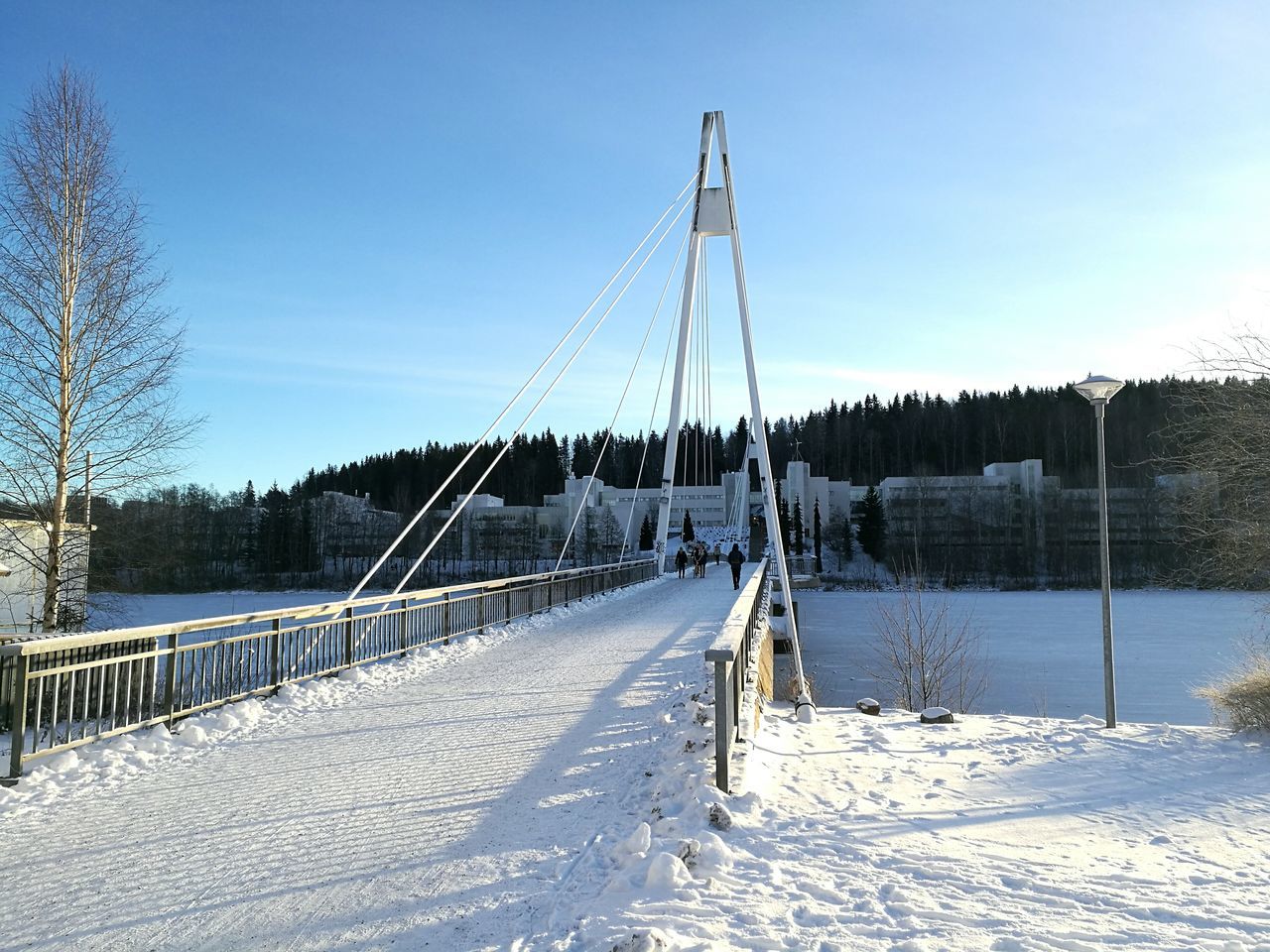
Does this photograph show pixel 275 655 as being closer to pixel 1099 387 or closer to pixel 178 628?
pixel 178 628

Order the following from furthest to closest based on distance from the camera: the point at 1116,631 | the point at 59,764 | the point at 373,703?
the point at 1116,631, the point at 373,703, the point at 59,764

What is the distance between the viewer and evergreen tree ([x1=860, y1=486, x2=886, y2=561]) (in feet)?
246

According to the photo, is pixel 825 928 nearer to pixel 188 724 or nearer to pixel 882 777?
pixel 882 777

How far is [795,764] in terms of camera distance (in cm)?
652

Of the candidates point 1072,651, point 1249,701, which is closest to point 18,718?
point 1249,701

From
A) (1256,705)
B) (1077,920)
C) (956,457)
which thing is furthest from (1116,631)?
(956,457)

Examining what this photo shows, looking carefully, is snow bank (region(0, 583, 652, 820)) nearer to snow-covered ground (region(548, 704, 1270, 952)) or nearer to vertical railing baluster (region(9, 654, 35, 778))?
vertical railing baluster (region(9, 654, 35, 778))

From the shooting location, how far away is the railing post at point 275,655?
26.4 feet

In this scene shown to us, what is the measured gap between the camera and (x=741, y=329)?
16.7 meters

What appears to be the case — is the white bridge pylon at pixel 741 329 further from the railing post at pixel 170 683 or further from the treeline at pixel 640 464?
the treeline at pixel 640 464

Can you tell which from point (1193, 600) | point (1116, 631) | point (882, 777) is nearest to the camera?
point (882, 777)

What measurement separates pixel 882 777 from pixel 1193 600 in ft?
176

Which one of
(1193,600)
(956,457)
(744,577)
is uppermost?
(956,457)

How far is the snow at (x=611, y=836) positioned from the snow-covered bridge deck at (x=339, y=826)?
19 millimetres
